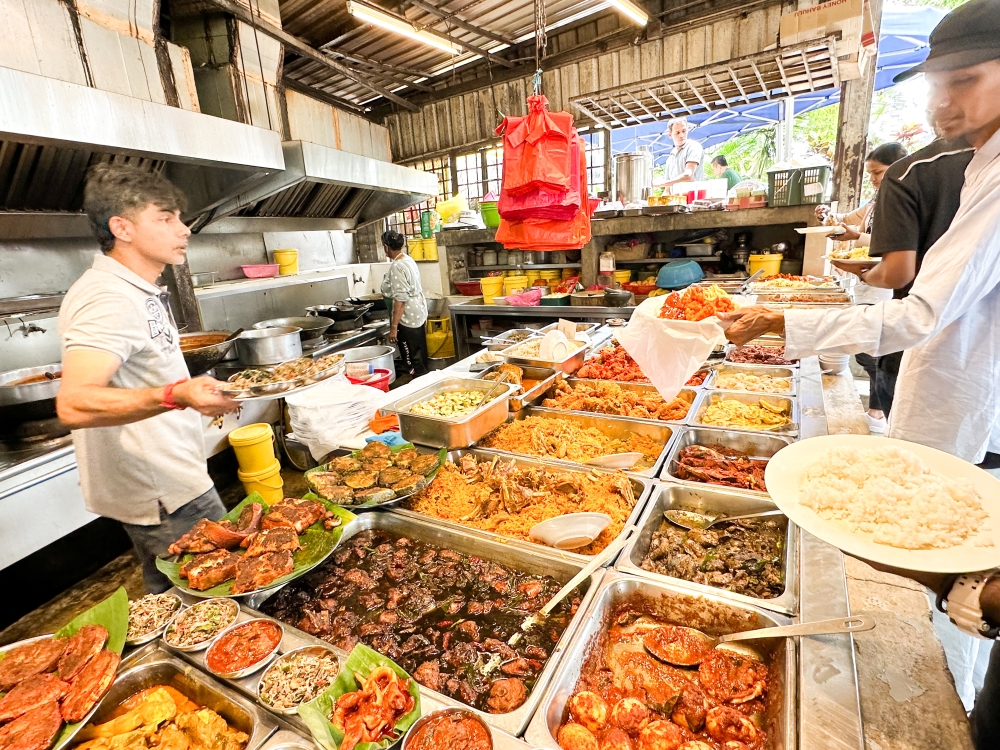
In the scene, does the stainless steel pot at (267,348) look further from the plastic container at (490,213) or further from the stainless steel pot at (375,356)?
the plastic container at (490,213)

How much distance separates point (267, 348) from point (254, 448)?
120cm

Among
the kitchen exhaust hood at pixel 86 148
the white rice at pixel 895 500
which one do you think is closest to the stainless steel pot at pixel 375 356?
the kitchen exhaust hood at pixel 86 148

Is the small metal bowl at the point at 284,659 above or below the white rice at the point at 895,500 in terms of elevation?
below

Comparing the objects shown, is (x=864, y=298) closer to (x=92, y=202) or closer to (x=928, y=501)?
(x=928, y=501)

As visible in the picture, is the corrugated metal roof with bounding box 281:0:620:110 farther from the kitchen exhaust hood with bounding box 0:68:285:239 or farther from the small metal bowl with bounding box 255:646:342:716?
the small metal bowl with bounding box 255:646:342:716

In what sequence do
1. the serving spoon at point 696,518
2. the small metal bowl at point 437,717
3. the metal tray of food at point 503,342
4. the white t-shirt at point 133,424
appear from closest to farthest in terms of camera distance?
the small metal bowl at point 437,717 < the white t-shirt at point 133,424 < the serving spoon at point 696,518 < the metal tray of food at point 503,342

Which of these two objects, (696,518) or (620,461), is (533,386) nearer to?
(620,461)

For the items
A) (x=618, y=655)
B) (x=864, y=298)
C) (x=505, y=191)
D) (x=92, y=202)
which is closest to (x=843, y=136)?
(x=864, y=298)

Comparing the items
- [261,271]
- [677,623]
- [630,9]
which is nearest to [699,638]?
[677,623]

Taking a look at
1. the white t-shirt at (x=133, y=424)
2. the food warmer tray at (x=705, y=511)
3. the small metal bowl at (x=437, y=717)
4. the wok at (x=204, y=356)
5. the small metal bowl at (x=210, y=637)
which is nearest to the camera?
the small metal bowl at (x=437, y=717)

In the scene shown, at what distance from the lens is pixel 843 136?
6.34 m

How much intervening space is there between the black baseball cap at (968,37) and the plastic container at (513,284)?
19.3ft

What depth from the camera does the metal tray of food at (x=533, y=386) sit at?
3.01 meters

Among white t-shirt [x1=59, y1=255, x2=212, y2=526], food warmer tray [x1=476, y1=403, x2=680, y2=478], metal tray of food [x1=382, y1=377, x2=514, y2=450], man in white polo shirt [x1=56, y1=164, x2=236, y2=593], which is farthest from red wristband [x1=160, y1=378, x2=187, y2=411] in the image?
food warmer tray [x1=476, y1=403, x2=680, y2=478]
